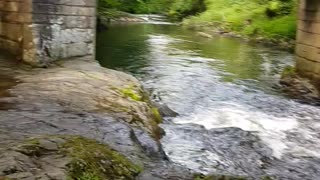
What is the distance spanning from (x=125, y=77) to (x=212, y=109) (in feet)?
6.19

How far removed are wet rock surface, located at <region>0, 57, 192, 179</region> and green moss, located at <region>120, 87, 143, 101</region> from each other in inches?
0.9

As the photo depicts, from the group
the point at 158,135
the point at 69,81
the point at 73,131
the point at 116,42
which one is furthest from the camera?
the point at 116,42

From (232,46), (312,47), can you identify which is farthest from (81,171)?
(232,46)

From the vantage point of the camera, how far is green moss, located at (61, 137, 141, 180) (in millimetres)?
3586

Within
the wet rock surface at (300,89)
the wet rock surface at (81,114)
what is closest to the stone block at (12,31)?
the wet rock surface at (81,114)

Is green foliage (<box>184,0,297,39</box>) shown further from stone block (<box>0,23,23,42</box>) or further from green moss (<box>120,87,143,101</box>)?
green moss (<box>120,87,143,101</box>)

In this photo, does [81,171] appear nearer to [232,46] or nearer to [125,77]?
[125,77]

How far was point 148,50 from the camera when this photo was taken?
1627 cm

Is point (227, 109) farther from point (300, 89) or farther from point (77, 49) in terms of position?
point (77, 49)

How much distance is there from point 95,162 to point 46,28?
5.19 metres

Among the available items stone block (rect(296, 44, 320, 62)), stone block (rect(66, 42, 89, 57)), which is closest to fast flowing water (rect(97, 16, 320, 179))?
stone block (rect(296, 44, 320, 62))

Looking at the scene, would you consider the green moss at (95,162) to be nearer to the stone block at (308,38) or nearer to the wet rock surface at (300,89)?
the wet rock surface at (300,89)

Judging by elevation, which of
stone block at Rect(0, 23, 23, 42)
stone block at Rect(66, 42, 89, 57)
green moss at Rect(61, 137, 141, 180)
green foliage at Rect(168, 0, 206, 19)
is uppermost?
green foliage at Rect(168, 0, 206, 19)

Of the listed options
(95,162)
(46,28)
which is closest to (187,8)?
(46,28)
